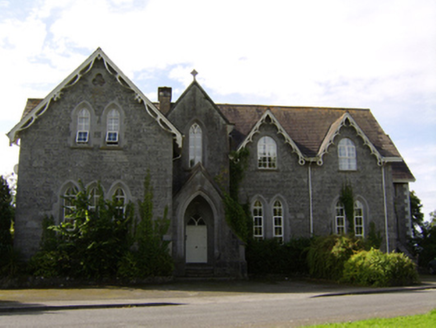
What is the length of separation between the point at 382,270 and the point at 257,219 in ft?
29.3

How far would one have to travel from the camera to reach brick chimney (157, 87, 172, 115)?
2789 centimetres

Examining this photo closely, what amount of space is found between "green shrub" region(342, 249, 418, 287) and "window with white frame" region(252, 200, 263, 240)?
703 cm

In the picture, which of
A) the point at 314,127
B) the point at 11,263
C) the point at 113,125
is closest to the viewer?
the point at 11,263

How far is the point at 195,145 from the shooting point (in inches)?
1035

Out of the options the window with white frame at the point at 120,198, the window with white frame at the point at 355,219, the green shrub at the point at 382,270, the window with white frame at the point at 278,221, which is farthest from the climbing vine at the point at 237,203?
the green shrub at the point at 382,270

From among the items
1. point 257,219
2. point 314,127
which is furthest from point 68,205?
point 314,127

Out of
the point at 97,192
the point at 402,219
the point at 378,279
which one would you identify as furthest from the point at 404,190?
the point at 97,192

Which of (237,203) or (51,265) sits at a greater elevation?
(237,203)

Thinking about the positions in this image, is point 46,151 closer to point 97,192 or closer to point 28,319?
point 97,192

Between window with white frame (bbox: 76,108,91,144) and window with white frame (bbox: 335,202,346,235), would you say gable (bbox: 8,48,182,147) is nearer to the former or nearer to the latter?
window with white frame (bbox: 76,108,91,144)

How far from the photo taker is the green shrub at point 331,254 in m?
22.8

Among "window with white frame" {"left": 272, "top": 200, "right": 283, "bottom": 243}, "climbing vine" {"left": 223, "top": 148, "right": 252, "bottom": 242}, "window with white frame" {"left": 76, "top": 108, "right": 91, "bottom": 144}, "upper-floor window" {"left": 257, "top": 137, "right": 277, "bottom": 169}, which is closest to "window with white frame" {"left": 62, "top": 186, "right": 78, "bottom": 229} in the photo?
"window with white frame" {"left": 76, "top": 108, "right": 91, "bottom": 144}

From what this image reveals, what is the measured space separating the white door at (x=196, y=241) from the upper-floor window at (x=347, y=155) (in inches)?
384

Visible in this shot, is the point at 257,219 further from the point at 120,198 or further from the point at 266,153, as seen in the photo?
the point at 120,198
